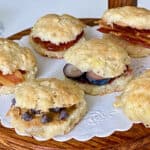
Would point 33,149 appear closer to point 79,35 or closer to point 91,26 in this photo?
point 79,35

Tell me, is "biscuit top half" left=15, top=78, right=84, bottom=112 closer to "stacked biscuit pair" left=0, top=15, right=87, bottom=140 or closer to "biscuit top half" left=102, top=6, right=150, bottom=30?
"stacked biscuit pair" left=0, top=15, right=87, bottom=140

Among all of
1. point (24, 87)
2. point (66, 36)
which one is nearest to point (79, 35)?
point (66, 36)

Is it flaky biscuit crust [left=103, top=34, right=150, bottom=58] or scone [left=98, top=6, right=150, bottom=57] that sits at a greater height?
scone [left=98, top=6, right=150, bottom=57]

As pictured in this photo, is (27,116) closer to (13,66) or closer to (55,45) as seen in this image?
(13,66)

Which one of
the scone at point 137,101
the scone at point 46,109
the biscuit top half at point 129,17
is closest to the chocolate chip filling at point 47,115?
the scone at point 46,109

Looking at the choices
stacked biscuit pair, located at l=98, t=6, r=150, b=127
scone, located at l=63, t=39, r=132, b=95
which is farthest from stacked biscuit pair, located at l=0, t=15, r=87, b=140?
stacked biscuit pair, located at l=98, t=6, r=150, b=127

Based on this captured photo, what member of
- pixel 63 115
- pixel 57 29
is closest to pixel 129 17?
pixel 57 29

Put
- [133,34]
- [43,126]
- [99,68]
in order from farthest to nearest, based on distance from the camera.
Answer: [133,34] → [99,68] → [43,126]
